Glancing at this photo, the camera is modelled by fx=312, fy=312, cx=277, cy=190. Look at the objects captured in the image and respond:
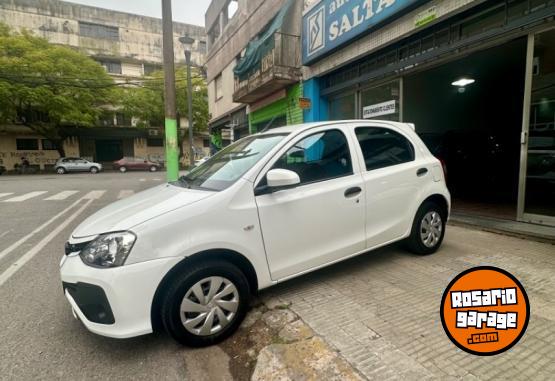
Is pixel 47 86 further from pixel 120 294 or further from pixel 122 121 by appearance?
pixel 120 294

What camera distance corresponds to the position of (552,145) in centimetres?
463

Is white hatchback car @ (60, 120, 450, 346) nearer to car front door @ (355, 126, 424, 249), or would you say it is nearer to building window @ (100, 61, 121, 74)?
car front door @ (355, 126, 424, 249)

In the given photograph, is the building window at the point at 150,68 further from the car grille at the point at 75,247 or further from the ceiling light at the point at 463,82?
the car grille at the point at 75,247

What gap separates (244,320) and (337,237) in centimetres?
113

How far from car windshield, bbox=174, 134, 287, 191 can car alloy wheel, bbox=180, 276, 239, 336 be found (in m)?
0.75

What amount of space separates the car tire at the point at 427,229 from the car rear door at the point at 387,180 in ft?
0.64

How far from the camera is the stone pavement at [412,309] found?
77.9 inches

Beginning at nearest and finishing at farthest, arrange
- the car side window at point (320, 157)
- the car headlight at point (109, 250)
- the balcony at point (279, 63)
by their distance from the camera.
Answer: the car headlight at point (109, 250) → the car side window at point (320, 157) → the balcony at point (279, 63)

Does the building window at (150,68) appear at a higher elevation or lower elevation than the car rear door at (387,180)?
higher

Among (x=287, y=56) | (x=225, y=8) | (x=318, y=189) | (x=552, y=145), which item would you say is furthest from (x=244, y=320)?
(x=225, y=8)

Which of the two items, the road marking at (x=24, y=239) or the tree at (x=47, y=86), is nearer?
the road marking at (x=24, y=239)

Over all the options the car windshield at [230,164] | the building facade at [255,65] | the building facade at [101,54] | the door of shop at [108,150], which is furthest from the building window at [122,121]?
the car windshield at [230,164]

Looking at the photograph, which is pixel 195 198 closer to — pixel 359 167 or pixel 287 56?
pixel 359 167

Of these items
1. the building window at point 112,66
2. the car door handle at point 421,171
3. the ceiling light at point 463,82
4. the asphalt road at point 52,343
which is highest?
the building window at point 112,66
